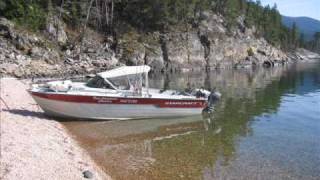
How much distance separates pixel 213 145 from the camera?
2245 centimetres

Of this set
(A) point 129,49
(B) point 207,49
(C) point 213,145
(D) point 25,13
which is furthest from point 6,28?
(B) point 207,49

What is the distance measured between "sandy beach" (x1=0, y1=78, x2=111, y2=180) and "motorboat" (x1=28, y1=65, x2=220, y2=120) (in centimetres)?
134

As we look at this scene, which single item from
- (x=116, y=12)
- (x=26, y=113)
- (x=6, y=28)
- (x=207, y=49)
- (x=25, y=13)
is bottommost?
(x=26, y=113)

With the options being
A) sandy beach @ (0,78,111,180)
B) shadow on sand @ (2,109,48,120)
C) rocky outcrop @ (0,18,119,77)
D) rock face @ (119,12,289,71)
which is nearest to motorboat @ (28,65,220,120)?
shadow on sand @ (2,109,48,120)

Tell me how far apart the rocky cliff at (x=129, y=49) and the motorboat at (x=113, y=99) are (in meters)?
24.6

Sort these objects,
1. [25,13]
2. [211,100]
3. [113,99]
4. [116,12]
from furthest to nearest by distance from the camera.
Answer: [116,12] < [25,13] < [211,100] < [113,99]

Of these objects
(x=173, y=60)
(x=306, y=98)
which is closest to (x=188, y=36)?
(x=173, y=60)

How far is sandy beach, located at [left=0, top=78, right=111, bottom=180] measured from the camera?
14.8m

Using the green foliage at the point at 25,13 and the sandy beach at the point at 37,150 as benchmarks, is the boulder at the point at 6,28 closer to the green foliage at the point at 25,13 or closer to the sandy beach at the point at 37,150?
the green foliage at the point at 25,13

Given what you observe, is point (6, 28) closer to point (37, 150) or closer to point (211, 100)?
point (211, 100)

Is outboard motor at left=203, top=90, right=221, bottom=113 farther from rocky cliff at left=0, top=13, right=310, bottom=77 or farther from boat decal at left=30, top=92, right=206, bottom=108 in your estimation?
rocky cliff at left=0, top=13, right=310, bottom=77

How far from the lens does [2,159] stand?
15.3 metres

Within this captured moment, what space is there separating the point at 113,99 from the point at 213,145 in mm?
7499

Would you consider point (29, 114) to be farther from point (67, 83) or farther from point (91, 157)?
point (91, 157)
